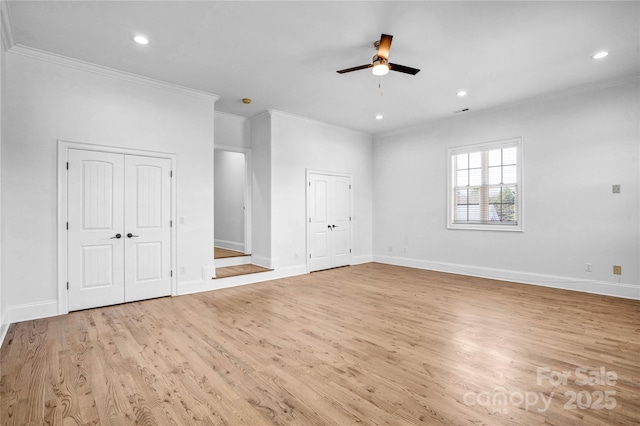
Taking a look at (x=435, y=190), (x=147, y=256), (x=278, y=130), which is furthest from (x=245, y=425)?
(x=435, y=190)

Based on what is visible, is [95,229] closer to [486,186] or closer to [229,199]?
[229,199]

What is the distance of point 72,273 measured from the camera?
3904mm

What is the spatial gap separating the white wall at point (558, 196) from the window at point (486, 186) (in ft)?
0.48

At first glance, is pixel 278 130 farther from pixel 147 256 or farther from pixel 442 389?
pixel 442 389

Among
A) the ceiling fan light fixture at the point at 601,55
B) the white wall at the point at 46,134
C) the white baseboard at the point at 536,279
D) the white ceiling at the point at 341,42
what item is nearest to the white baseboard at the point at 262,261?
the white wall at the point at 46,134

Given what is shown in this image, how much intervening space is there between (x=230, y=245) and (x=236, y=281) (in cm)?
231

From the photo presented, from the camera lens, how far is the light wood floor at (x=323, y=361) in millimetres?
1937

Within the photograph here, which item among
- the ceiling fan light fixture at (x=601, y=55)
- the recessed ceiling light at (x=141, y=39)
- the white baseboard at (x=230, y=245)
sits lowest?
the white baseboard at (x=230, y=245)

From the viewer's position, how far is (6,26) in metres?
3.15

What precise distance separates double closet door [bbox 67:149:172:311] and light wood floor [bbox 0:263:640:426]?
0.97 ft

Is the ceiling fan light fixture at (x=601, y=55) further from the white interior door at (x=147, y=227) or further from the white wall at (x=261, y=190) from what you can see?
the white interior door at (x=147, y=227)

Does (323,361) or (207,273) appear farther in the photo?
(207,273)

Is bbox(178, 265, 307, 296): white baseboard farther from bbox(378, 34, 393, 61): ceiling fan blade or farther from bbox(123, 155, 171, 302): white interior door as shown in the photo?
bbox(378, 34, 393, 61): ceiling fan blade

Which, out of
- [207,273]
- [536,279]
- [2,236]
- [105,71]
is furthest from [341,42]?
[536,279]
